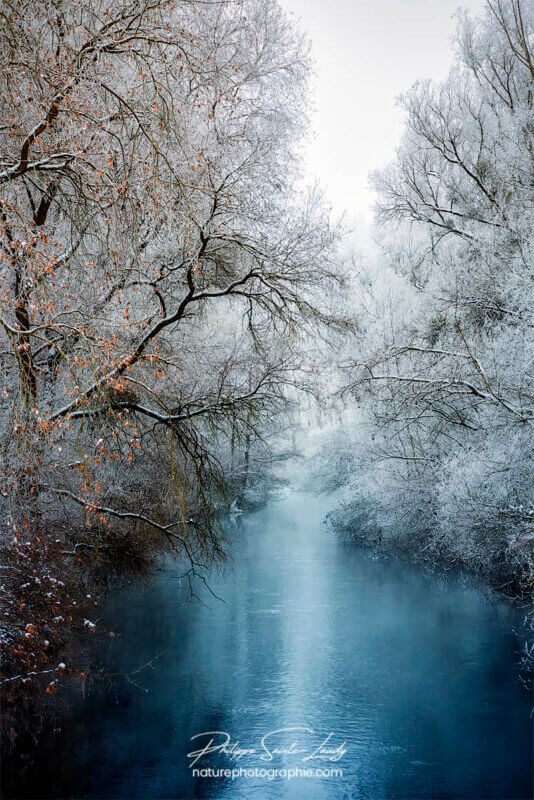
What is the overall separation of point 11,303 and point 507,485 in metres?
6.84

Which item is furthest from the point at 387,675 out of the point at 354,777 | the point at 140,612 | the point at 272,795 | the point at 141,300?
the point at 141,300

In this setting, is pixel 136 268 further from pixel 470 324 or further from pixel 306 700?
pixel 306 700

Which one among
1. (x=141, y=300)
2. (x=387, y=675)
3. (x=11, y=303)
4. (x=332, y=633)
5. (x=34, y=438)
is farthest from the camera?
(x=332, y=633)

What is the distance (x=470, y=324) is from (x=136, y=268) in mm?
5307

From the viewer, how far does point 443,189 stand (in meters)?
11.6

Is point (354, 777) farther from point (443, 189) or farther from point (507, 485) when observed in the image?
point (443, 189)

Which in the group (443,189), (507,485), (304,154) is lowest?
(507,485)

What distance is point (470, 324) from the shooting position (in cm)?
959

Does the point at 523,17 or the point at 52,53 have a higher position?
the point at 523,17
